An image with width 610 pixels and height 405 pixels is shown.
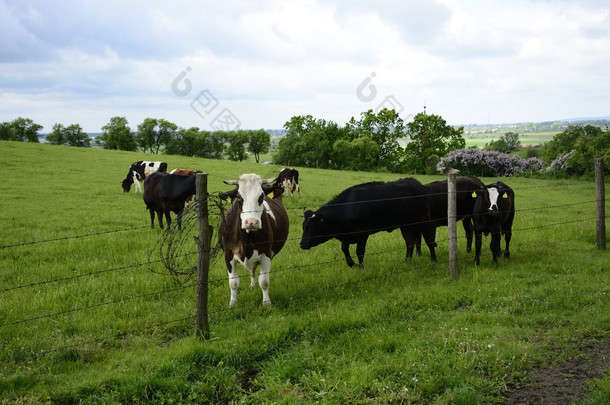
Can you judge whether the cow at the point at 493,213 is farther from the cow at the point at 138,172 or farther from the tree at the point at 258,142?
the tree at the point at 258,142

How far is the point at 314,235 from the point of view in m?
8.79

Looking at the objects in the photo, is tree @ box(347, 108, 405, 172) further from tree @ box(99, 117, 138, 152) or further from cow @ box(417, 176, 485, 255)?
cow @ box(417, 176, 485, 255)

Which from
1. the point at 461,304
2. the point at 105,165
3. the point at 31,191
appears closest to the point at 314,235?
the point at 461,304

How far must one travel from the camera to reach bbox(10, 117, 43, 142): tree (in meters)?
74.1

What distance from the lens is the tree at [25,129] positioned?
243 ft

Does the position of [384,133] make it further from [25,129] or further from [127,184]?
[25,129]

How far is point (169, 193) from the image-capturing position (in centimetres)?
1258

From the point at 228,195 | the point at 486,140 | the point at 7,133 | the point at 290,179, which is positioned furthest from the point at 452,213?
the point at 486,140

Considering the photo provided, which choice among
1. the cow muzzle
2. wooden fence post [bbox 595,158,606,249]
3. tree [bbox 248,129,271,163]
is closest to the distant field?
tree [bbox 248,129,271,163]

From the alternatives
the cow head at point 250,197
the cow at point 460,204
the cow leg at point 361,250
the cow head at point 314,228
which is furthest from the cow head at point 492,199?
the cow head at point 250,197

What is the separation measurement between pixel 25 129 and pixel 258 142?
41725mm

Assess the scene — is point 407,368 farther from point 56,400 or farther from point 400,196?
point 400,196

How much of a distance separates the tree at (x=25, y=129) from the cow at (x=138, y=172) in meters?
66.9

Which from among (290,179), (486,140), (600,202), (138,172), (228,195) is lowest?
(600,202)
